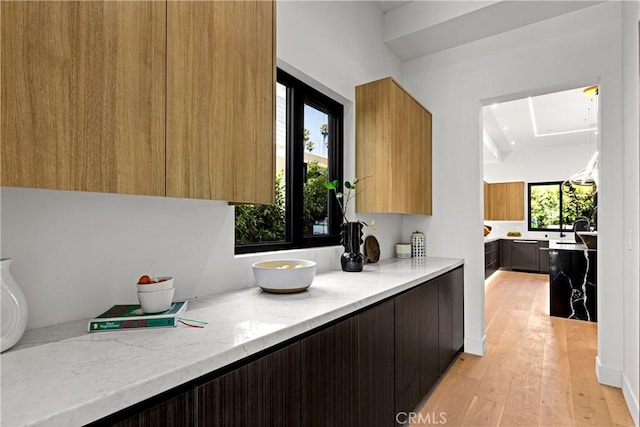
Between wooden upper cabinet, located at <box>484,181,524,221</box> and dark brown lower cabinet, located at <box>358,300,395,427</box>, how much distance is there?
25.4 ft

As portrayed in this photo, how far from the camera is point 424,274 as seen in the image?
2.11 metres

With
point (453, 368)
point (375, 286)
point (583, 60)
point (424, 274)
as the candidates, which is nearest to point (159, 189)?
point (375, 286)

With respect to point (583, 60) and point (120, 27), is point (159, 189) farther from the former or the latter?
point (583, 60)

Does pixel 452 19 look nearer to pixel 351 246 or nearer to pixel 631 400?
pixel 351 246

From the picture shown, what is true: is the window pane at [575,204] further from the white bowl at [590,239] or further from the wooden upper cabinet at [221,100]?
the wooden upper cabinet at [221,100]

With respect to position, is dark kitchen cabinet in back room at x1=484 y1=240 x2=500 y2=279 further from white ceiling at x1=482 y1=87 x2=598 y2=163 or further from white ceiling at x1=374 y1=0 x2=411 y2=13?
white ceiling at x1=374 y1=0 x2=411 y2=13

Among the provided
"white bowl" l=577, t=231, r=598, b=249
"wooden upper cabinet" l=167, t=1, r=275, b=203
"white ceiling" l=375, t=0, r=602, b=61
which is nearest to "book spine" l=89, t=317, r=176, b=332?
"wooden upper cabinet" l=167, t=1, r=275, b=203

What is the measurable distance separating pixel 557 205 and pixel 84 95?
9.14 metres

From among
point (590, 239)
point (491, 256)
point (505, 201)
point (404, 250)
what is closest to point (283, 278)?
point (404, 250)

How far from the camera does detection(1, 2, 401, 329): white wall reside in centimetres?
99

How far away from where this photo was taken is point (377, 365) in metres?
1.53

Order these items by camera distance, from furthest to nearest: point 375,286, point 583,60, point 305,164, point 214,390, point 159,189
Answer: point 583,60, point 305,164, point 375,286, point 159,189, point 214,390

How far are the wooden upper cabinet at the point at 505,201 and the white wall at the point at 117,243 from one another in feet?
25.2

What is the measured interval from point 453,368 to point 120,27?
9.50 ft
